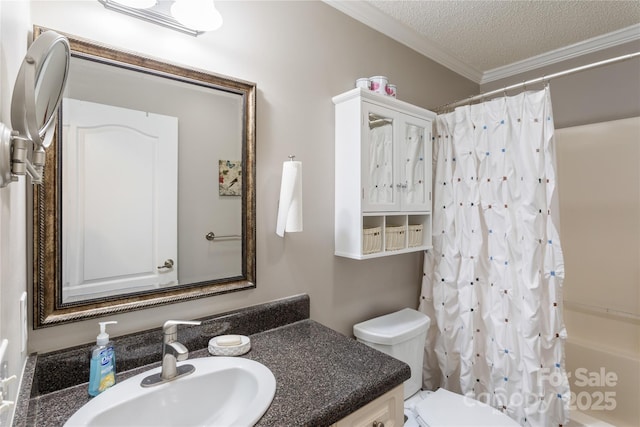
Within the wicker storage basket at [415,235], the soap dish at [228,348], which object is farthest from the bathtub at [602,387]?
the soap dish at [228,348]

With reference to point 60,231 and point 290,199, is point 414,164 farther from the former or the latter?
point 60,231

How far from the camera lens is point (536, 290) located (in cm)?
158

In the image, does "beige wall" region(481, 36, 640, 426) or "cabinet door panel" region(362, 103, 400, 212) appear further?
"beige wall" region(481, 36, 640, 426)

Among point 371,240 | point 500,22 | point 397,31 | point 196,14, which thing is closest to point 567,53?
point 500,22

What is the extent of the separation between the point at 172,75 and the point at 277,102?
436mm

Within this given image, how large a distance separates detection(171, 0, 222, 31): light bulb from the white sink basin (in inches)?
44.6

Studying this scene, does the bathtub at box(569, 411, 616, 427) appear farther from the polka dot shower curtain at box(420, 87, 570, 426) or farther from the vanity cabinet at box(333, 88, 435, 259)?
the vanity cabinet at box(333, 88, 435, 259)

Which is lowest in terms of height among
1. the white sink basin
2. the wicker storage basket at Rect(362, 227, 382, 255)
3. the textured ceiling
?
the white sink basin

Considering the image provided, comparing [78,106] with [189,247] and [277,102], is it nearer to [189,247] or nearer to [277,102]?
[189,247]

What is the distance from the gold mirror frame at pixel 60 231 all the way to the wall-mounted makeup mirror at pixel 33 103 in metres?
0.28

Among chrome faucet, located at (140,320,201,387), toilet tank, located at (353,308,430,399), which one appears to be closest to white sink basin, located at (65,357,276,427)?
chrome faucet, located at (140,320,201,387)

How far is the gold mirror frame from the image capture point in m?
0.92

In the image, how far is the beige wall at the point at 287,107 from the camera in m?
1.06

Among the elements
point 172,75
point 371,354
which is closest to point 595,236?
point 371,354
